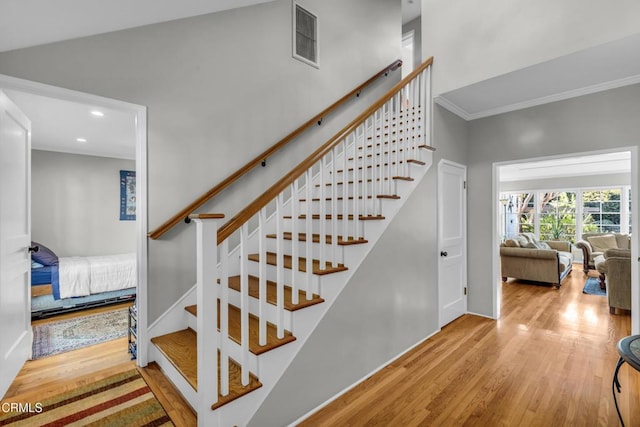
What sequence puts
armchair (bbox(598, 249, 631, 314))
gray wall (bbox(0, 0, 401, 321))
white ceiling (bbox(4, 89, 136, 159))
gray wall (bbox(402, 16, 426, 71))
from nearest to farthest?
gray wall (bbox(0, 0, 401, 321)) → white ceiling (bbox(4, 89, 136, 159)) → armchair (bbox(598, 249, 631, 314)) → gray wall (bbox(402, 16, 426, 71))

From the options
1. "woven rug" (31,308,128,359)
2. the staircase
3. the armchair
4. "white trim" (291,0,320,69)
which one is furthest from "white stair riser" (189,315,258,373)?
the armchair

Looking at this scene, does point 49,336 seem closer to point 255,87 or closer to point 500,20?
point 255,87

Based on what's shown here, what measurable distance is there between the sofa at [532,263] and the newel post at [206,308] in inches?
226

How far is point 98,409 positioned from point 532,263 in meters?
6.28

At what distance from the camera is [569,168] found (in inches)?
295

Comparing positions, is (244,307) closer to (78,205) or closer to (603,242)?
(78,205)

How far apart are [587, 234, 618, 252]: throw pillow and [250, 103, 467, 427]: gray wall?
233 inches

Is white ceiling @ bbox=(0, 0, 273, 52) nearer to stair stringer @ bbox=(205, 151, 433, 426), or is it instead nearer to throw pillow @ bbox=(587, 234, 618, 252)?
stair stringer @ bbox=(205, 151, 433, 426)

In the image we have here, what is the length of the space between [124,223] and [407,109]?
5411 mm

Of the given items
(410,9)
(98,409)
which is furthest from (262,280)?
(410,9)

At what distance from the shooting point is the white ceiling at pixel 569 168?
6535mm

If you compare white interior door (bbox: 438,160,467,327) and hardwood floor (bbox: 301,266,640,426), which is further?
white interior door (bbox: 438,160,467,327)

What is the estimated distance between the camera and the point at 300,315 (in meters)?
1.84

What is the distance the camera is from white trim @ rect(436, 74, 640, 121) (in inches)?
110
